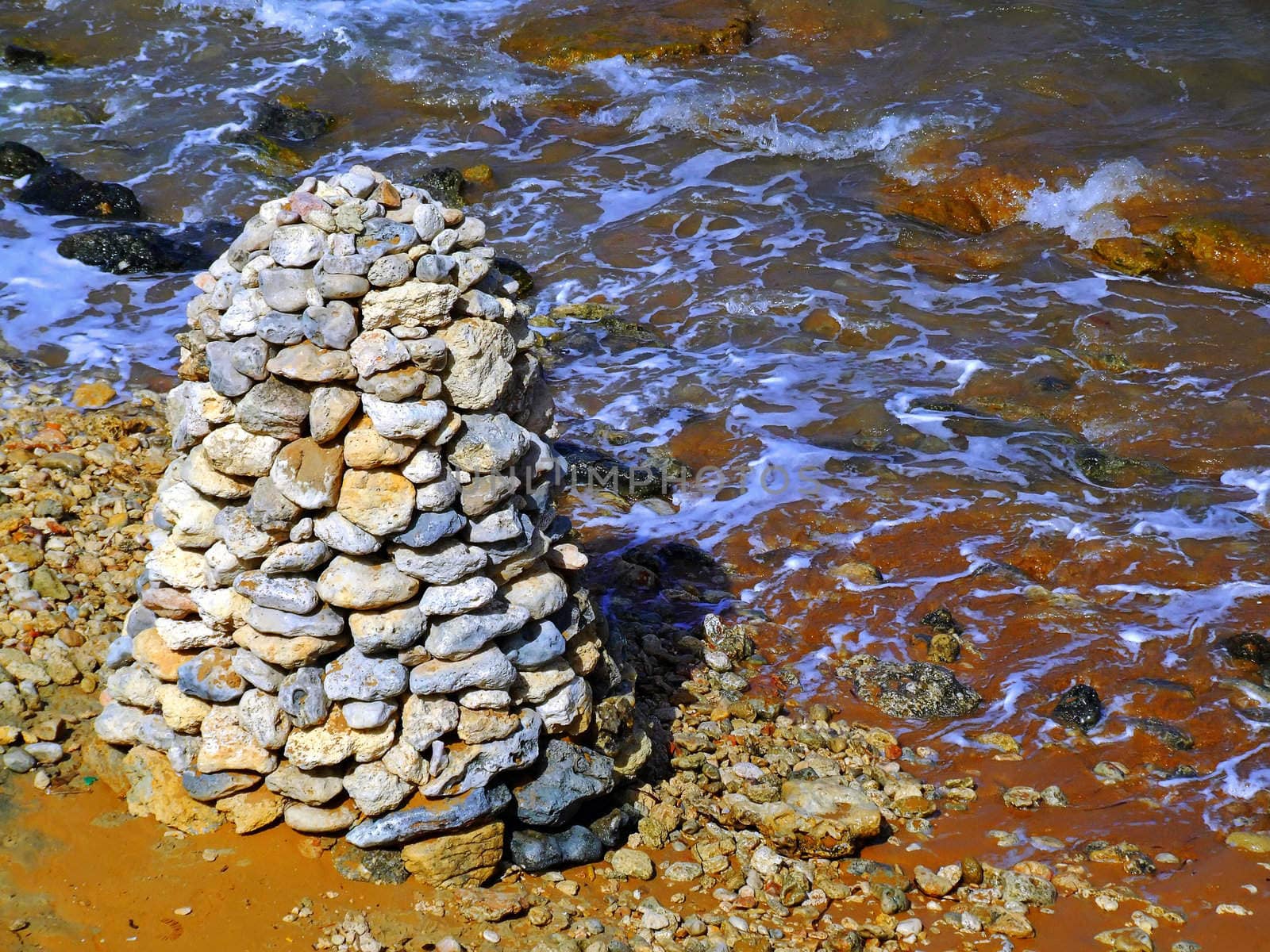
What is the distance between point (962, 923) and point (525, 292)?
816cm

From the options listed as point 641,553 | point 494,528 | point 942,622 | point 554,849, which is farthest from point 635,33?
point 554,849

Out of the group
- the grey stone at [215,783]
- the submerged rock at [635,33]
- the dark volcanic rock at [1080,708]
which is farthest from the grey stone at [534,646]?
the submerged rock at [635,33]

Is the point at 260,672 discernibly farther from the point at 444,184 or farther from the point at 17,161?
the point at 17,161

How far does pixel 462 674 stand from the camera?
4.24 metres

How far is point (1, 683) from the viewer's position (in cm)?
481

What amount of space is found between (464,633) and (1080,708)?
3435mm

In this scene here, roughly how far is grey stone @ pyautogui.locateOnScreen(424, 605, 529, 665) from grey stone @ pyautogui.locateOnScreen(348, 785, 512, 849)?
54 centimetres

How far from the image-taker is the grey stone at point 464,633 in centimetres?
423

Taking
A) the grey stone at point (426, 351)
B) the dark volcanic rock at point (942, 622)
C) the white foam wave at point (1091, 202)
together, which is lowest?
the dark volcanic rock at point (942, 622)

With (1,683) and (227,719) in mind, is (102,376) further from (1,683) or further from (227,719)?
(227,719)

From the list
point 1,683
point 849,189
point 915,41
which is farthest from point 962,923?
point 915,41

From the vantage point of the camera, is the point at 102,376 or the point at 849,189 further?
the point at 849,189

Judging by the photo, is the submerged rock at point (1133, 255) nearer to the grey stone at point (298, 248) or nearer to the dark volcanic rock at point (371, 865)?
the grey stone at point (298, 248)

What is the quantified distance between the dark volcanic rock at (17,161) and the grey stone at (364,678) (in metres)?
10.7
